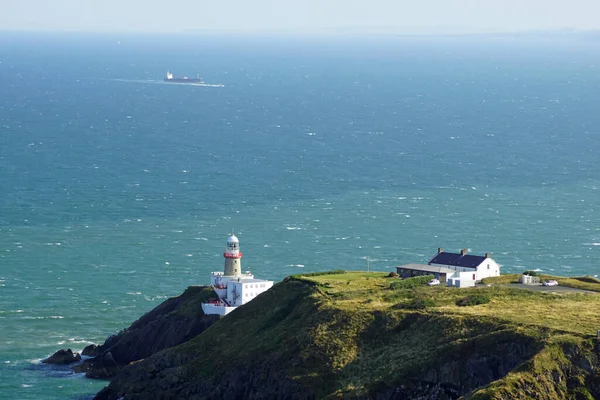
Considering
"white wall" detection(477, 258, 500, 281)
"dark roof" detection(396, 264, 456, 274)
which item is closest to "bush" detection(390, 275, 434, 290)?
"dark roof" detection(396, 264, 456, 274)

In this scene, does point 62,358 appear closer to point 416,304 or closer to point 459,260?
point 416,304

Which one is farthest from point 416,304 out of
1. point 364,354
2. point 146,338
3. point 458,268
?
point 146,338

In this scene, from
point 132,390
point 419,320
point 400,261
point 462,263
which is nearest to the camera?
point 419,320

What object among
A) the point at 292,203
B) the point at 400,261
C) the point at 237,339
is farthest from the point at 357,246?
the point at 237,339

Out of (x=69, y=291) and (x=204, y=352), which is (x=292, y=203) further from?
(x=204, y=352)

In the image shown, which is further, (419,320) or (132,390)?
(132,390)

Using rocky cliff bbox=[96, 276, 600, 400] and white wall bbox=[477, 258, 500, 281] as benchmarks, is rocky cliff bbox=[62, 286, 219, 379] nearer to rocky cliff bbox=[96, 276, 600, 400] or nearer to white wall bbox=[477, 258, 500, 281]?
rocky cliff bbox=[96, 276, 600, 400]
